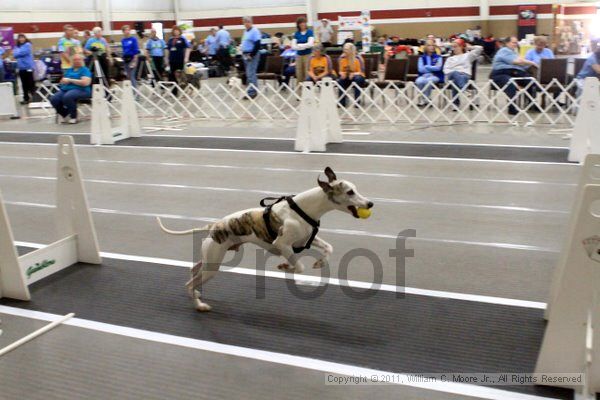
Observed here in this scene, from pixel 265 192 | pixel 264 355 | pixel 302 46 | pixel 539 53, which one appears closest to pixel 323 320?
pixel 264 355

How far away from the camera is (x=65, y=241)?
14.5ft

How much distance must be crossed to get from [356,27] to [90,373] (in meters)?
17.3

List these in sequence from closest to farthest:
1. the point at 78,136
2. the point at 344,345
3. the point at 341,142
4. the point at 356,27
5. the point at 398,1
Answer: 1. the point at 344,345
2. the point at 341,142
3. the point at 78,136
4. the point at 356,27
5. the point at 398,1

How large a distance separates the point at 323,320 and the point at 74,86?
9.70 m

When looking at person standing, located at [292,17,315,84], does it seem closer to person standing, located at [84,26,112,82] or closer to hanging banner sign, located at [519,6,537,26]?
person standing, located at [84,26,112,82]

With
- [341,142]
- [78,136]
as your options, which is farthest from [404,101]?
[78,136]

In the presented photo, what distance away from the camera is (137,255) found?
15.4ft

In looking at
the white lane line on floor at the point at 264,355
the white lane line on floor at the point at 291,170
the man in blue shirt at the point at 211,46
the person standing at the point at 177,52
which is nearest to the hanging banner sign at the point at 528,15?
the man in blue shirt at the point at 211,46

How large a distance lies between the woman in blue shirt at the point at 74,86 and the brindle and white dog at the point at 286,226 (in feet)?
29.7

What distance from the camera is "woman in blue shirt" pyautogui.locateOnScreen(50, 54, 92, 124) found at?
37.7ft

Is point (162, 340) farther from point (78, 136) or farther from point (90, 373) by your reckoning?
point (78, 136)

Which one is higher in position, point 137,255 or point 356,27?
point 356,27

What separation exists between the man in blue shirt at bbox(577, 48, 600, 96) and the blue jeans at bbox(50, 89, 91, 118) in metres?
8.76

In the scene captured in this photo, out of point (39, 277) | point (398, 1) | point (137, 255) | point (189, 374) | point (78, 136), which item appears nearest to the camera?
point (189, 374)
